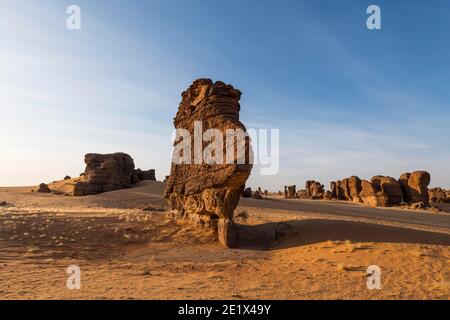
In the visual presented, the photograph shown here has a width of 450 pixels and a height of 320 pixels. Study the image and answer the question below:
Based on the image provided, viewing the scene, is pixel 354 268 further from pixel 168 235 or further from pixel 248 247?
pixel 168 235

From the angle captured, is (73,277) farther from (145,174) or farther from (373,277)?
(145,174)

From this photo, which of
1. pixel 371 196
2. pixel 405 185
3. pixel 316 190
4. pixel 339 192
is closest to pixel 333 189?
pixel 339 192

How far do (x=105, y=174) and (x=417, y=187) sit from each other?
3858cm

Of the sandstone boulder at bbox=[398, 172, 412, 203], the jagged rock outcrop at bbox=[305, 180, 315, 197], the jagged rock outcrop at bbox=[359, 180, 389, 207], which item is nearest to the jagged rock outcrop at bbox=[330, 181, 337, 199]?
the jagged rock outcrop at bbox=[305, 180, 315, 197]

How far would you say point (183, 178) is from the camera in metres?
16.9

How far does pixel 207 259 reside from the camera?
458 inches

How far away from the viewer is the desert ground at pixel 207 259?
294 inches

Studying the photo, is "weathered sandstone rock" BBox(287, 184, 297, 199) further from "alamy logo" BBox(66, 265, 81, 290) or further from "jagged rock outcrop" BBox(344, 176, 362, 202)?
"alamy logo" BBox(66, 265, 81, 290)

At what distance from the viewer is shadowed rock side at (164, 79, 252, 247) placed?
13352 millimetres

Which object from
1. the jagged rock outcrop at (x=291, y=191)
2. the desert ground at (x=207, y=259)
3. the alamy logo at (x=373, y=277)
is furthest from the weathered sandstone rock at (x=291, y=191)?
the alamy logo at (x=373, y=277)

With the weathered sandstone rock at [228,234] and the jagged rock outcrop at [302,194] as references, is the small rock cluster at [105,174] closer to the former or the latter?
the weathered sandstone rock at [228,234]
